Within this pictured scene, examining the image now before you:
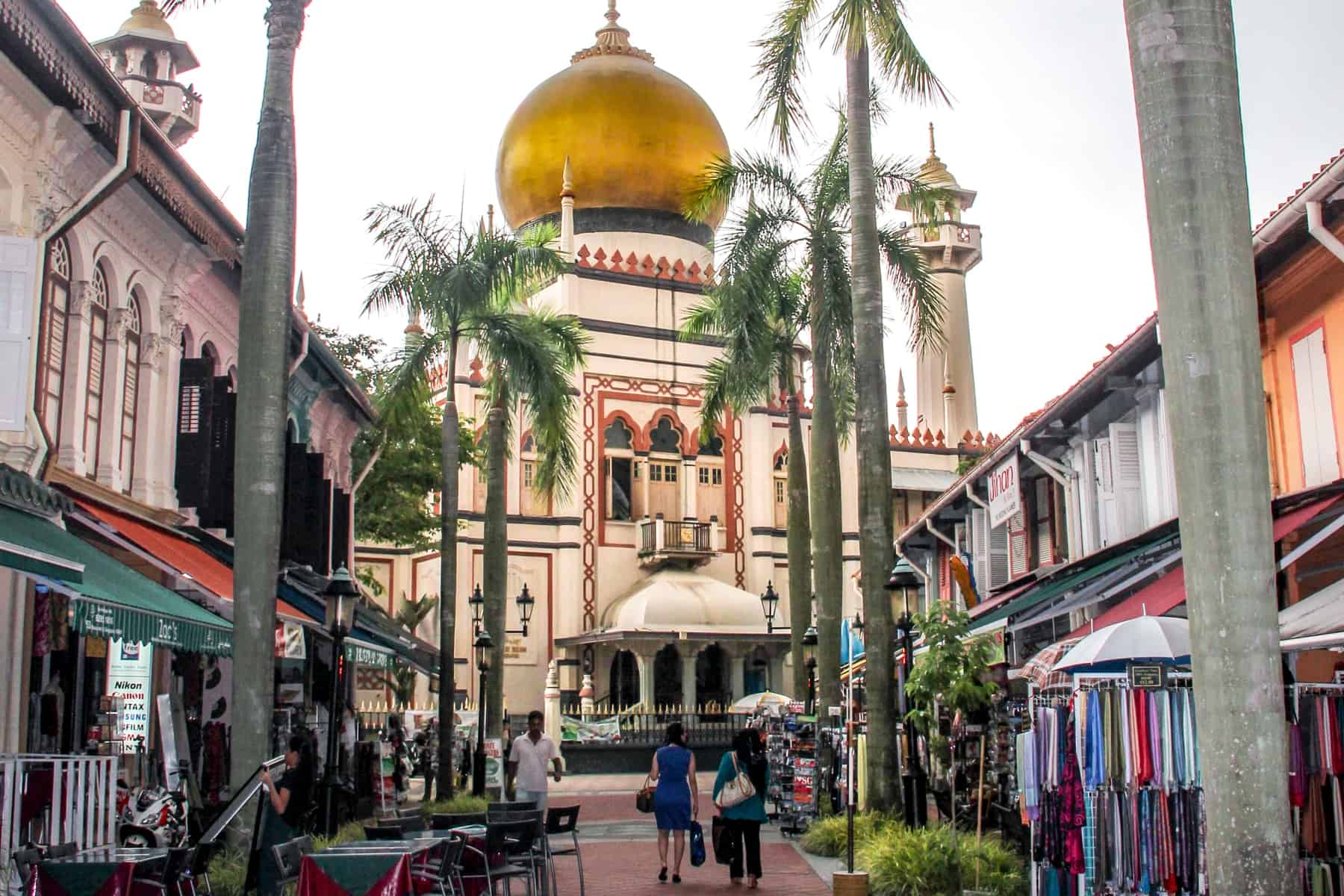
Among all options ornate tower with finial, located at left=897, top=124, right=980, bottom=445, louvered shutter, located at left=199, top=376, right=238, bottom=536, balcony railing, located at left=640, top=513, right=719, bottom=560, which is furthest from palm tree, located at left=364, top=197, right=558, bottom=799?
ornate tower with finial, located at left=897, top=124, right=980, bottom=445

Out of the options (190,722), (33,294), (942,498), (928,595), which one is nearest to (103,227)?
(33,294)

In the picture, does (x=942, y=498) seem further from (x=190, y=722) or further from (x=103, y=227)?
(x=103, y=227)

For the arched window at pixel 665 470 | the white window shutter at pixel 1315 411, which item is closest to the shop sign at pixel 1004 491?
the white window shutter at pixel 1315 411

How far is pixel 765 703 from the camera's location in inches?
1163

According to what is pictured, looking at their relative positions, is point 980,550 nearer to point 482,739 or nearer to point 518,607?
point 482,739

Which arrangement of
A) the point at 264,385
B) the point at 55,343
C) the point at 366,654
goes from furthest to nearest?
the point at 366,654, the point at 55,343, the point at 264,385

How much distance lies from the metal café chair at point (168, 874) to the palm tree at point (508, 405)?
15.2 m

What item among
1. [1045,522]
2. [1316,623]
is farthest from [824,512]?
[1316,623]

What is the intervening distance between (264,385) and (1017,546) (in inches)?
646

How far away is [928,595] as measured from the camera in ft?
110

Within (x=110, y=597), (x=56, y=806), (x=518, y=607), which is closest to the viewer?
(x=56, y=806)

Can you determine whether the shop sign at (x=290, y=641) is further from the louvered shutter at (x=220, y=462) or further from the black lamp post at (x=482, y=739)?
the black lamp post at (x=482, y=739)

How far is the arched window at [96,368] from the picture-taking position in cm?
1525

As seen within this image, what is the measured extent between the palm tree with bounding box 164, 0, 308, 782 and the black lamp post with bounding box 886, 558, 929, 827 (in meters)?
6.53
